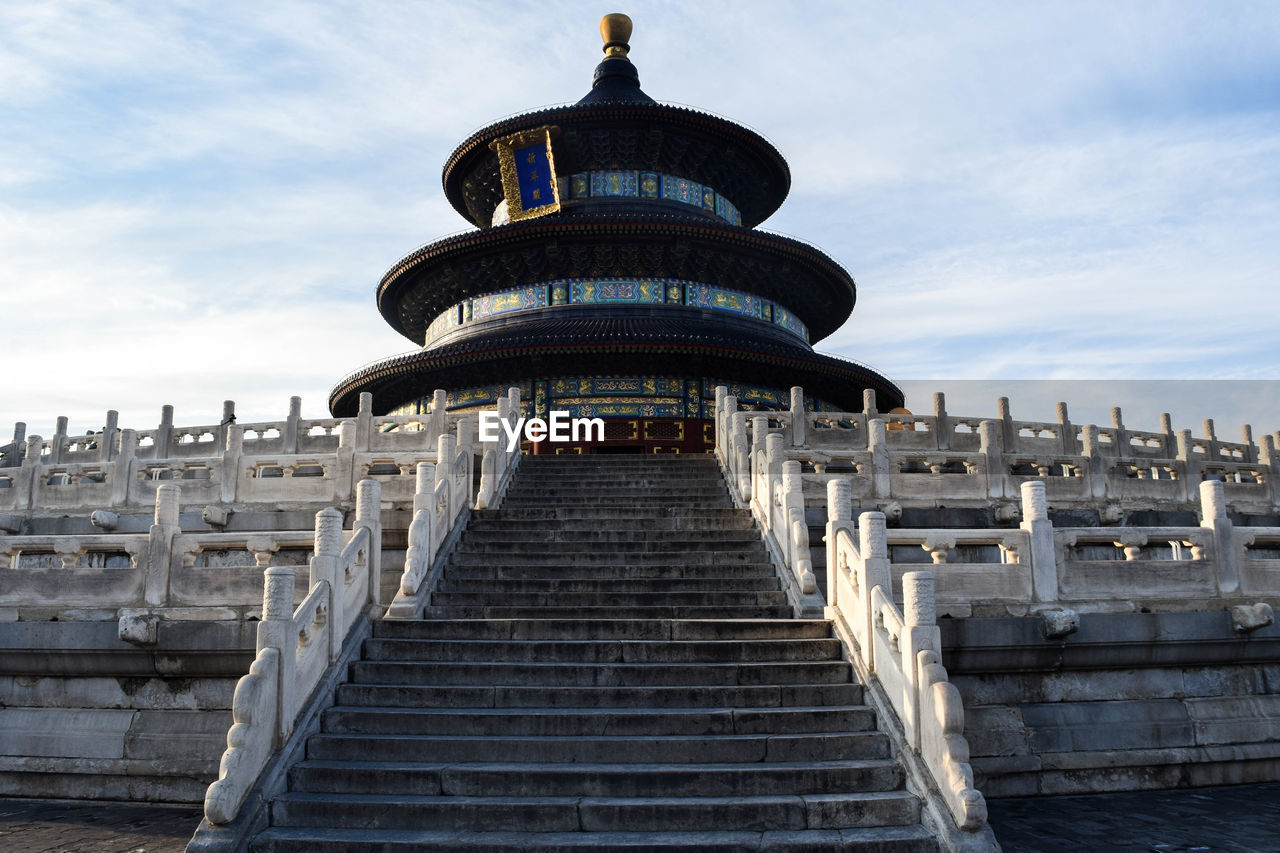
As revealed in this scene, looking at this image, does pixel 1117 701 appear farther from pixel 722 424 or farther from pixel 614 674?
pixel 722 424

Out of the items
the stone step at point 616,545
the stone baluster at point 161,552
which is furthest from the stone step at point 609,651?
the stone step at point 616,545

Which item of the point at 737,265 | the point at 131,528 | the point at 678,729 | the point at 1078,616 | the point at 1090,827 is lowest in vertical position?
the point at 1090,827

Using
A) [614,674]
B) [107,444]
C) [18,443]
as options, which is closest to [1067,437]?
[614,674]

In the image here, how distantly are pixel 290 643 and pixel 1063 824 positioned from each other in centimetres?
637

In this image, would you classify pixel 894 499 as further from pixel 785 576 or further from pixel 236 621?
pixel 236 621

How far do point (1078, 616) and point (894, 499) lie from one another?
4.21m

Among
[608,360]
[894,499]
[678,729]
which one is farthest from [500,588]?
[608,360]

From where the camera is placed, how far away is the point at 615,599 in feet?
34.7

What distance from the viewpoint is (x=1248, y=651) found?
9.82 meters

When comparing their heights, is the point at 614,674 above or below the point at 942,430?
below

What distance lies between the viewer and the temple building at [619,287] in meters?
24.0

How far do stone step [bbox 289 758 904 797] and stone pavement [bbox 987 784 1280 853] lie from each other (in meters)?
1.29

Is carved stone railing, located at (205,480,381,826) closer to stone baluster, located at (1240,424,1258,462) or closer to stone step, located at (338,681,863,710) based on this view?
stone step, located at (338,681,863,710)

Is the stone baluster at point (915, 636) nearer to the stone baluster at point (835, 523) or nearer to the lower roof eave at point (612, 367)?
the stone baluster at point (835, 523)
